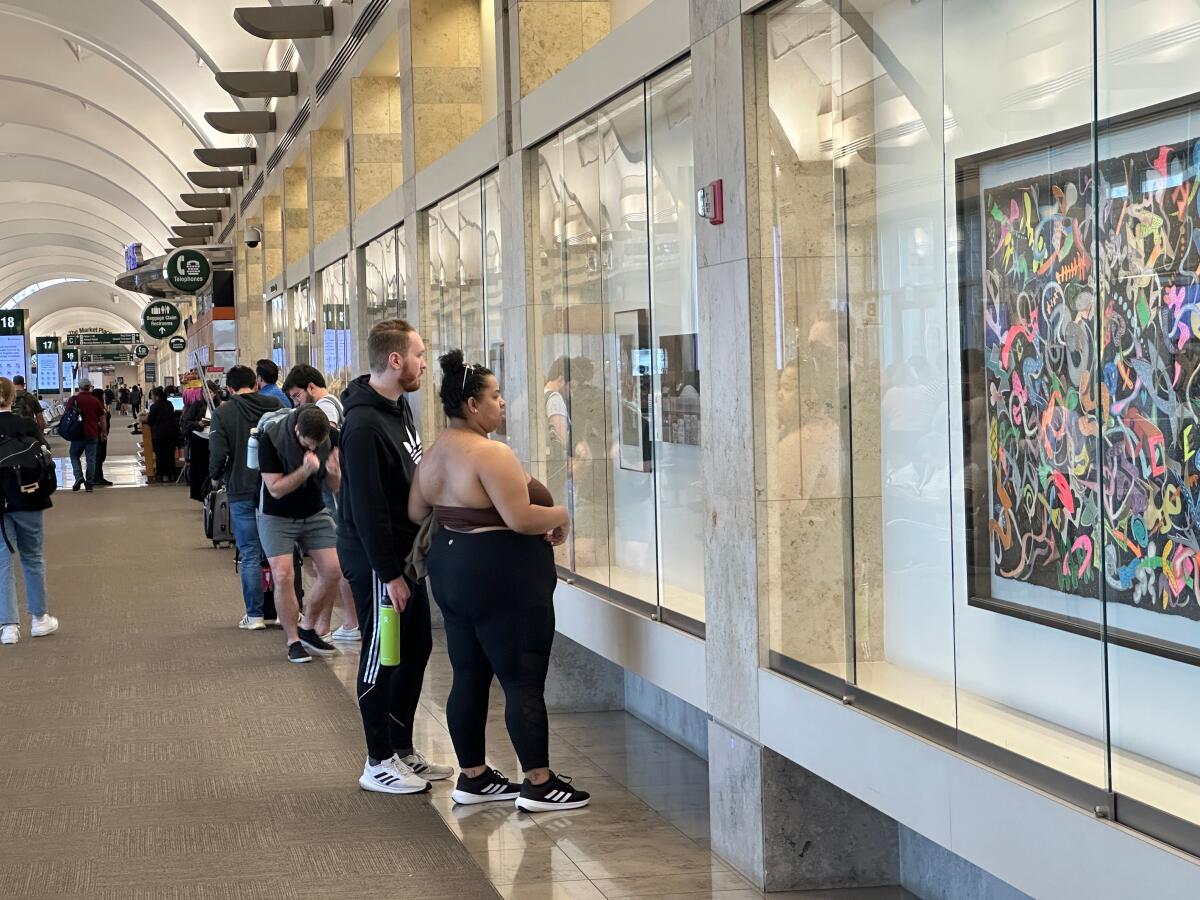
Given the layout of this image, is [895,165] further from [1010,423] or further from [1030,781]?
[1030,781]

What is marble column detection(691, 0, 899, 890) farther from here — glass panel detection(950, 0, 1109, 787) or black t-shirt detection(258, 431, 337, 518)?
black t-shirt detection(258, 431, 337, 518)

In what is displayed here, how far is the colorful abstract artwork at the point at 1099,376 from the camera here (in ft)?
10.2

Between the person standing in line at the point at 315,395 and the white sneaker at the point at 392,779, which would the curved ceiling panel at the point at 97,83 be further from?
the white sneaker at the point at 392,779

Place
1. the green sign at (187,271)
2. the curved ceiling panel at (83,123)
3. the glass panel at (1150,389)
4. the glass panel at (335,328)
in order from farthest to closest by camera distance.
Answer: the curved ceiling panel at (83,123), the green sign at (187,271), the glass panel at (335,328), the glass panel at (1150,389)

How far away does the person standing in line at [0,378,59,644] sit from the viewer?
961 centimetres

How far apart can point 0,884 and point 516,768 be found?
2.38 metres

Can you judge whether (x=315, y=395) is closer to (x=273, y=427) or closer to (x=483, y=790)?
(x=273, y=427)

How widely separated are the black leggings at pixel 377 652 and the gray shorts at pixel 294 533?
113 inches

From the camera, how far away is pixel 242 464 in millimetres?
10227

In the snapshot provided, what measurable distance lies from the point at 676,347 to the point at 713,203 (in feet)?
3.15

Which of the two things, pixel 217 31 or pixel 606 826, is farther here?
pixel 217 31

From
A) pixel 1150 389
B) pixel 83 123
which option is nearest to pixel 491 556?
pixel 1150 389

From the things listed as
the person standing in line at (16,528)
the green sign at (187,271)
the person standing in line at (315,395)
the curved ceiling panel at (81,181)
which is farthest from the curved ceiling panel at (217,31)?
the curved ceiling panel at (81,181)

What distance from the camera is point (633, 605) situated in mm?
6555
